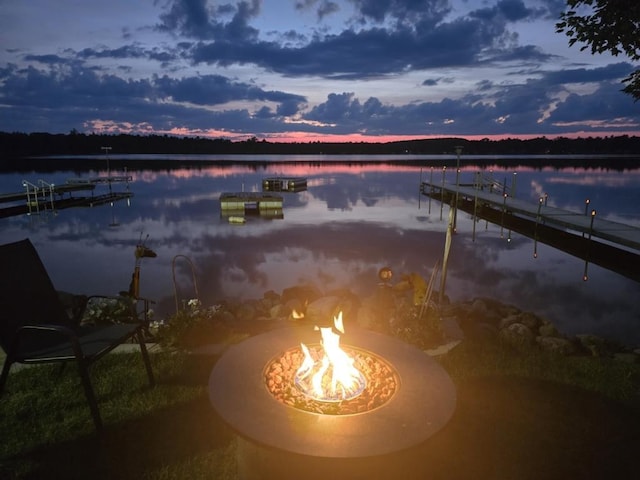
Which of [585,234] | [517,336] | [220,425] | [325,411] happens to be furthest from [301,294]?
[585,234]

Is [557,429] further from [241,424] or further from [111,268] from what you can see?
[111,268]

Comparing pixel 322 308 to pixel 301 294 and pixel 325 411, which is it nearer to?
pixel 301 294

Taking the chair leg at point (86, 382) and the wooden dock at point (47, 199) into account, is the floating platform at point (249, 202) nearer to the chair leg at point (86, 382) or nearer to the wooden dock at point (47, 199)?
the wooden dock at point (47, 199)

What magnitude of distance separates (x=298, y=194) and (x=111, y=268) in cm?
3216

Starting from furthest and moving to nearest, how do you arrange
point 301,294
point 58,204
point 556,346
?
point 58,204 → point 301,294 → point 556,346

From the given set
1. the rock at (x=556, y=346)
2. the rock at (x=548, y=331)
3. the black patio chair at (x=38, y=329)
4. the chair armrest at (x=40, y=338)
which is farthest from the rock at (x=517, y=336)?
the chair armrest at (x=40, y=338)

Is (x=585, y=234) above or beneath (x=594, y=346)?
beneath

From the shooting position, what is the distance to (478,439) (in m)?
3.93

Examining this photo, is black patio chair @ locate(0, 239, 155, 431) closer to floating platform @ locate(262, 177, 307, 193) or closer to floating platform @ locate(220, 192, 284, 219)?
floating platform @ locate(220, 192, 284, 219)

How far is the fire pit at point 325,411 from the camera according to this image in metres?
2.64

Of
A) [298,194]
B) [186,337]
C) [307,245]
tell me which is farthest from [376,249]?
[298,194]

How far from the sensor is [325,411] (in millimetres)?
3053

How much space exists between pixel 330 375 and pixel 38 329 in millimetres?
2922

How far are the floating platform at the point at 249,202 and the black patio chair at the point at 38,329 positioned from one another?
27.4 meters
